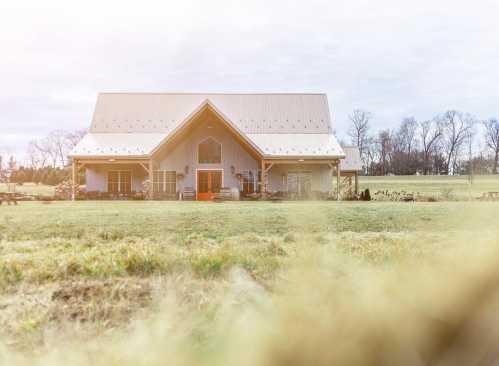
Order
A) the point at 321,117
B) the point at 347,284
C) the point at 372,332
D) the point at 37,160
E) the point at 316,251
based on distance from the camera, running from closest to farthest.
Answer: the point at 372,332, the point at 347,284, the point at 316,251, the point at 321,117, the point at 37,160

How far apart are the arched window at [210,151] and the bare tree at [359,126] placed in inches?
663

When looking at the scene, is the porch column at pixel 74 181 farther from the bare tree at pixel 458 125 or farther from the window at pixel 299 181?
the bare tree at pixel 458 125

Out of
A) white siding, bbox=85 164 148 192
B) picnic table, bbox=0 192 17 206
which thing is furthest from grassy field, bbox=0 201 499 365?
white siding, bbox=85 164 148 192

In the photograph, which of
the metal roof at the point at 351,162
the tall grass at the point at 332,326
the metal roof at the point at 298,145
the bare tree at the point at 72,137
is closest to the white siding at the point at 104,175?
the metal roof at the point at 298,145

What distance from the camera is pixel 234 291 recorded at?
91.6 inches

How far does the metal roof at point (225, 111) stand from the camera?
23827mm

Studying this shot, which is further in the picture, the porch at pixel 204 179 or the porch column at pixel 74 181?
the porch at pixel 204 179

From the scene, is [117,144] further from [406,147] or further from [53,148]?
[406,147]

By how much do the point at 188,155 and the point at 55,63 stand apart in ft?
44.6

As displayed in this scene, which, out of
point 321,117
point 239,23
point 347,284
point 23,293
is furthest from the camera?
point 321,117

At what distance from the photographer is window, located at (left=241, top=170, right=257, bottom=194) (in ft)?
70.4

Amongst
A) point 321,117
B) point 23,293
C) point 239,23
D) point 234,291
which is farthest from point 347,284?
point 321,117

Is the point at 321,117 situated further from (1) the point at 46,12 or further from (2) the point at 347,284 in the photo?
(2) the point at 347,284

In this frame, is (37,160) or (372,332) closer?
(372,332)
